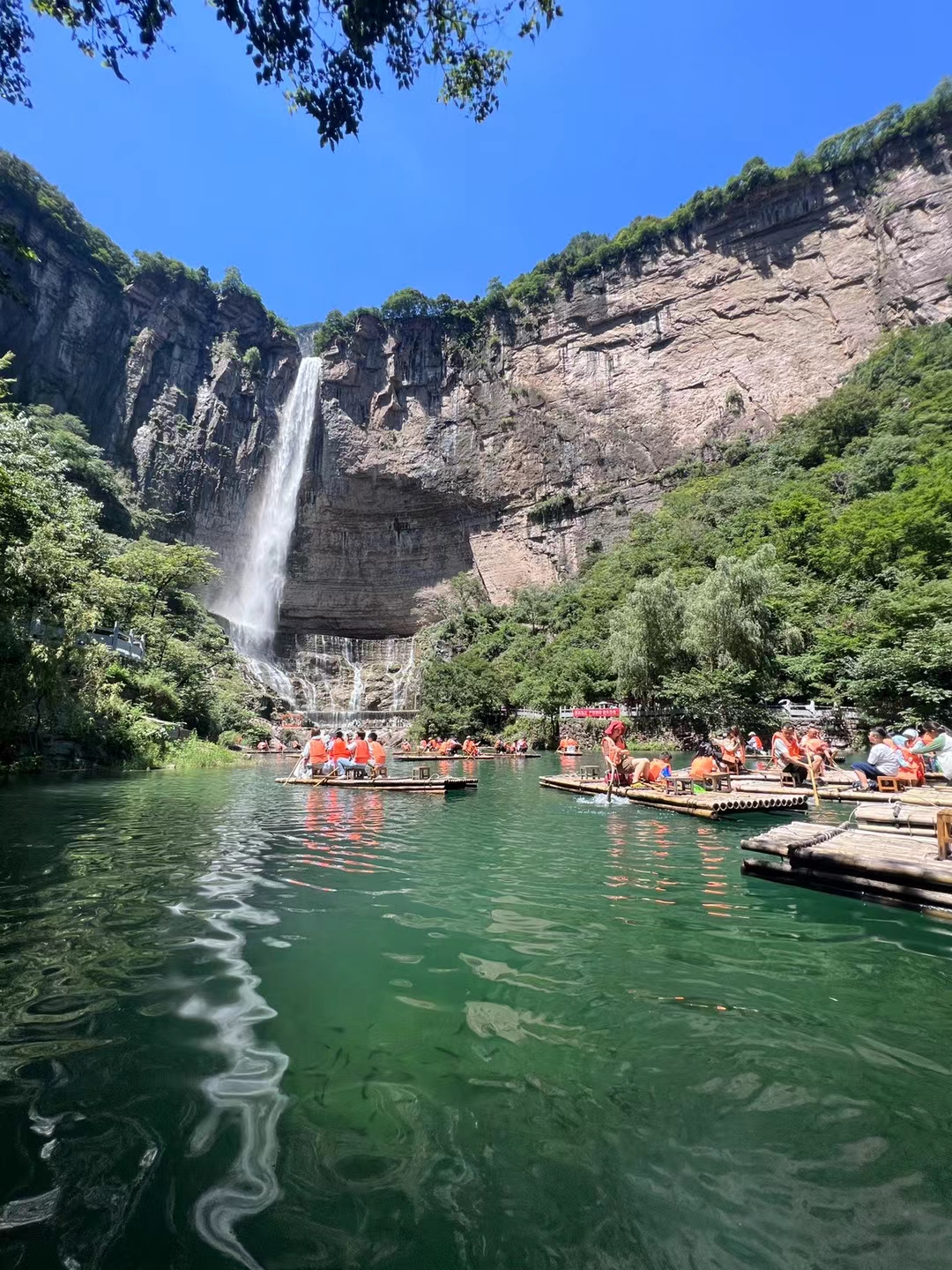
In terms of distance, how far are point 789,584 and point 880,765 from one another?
66.6 ft

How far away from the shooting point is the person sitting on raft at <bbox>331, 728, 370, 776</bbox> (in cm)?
1438

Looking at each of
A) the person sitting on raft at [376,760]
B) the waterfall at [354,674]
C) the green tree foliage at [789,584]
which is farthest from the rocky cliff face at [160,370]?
Answer: the person sitting on raft at [376,760]

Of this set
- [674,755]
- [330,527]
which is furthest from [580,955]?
[330,527]

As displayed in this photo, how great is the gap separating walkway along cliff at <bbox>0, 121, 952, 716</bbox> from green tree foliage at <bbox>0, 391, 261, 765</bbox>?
2200 centimetres

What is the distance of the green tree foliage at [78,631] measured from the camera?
1152 centimetres

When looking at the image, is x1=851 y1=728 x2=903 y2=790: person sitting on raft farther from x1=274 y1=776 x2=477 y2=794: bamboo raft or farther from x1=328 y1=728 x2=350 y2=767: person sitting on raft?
x1=328 y1=728 x2=350 y2=767: person sitting on raft

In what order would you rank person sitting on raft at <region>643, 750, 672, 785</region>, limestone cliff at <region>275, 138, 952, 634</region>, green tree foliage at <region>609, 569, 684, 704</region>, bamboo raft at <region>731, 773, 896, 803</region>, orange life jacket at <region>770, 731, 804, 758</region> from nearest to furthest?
bamboo raft at <region>731, 773, 896, 803</region>, person sitting on raft at <region>643, 750, 672, 785</region>, orange life jacket at <region>770, 731, 804, 758</region>, green tree foliage at <region>609, 569, 684, 704</region>, limestone cliff at <region>275, 138, 952, 634</region>

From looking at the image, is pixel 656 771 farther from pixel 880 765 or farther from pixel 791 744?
pixel 880 765

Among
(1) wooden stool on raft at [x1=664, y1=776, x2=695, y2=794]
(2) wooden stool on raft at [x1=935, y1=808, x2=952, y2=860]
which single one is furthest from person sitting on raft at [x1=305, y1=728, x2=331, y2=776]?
(2) wooden stool on raft at [x1=935, y1=808, x2=952, y2=860]

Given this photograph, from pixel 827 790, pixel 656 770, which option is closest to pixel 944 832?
pixel 827 790

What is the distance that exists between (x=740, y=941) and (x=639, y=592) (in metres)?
23.9

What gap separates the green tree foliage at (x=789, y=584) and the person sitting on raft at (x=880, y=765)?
897cm

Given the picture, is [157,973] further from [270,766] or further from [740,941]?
[270,766]

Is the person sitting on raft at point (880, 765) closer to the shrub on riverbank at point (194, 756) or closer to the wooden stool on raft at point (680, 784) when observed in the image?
the wooden stool on raft at point (680, 784)
